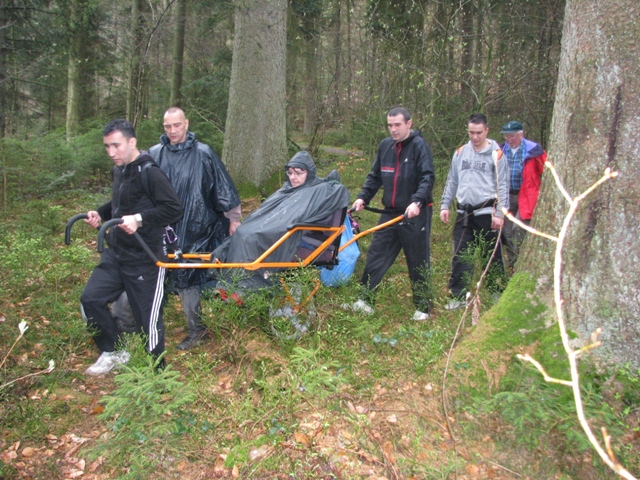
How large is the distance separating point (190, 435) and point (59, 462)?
2.86ft

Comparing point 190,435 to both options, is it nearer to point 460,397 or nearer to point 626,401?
point 460,397

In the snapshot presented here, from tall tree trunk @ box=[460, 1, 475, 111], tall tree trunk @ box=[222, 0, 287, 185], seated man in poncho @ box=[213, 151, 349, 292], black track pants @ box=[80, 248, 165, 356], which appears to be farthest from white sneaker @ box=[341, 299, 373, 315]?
tall tree trunk @ box=[460, 1, 475, 111]

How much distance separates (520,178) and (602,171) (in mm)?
2635

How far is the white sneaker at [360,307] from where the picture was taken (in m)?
4.81

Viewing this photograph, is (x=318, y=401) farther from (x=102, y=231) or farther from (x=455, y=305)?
(x=455, y=305)

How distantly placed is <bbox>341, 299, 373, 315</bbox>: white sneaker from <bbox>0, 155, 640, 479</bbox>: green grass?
103 millimetres

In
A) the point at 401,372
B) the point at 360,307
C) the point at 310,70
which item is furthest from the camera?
the point at 310,70

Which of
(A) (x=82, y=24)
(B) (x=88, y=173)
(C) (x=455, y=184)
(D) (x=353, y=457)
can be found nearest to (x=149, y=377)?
(D) (x=353, y=457)

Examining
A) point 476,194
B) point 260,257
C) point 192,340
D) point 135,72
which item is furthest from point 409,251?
point 135,72

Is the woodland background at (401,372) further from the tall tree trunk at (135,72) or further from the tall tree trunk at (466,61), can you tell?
the tall tree trunk at (135,72)

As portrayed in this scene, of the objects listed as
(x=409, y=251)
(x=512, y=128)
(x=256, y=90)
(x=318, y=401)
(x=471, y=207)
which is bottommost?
(x=318, y=401)

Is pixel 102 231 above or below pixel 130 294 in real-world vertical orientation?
above

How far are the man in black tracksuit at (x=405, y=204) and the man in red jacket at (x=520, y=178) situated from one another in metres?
1.08

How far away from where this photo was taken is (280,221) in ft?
14.6
